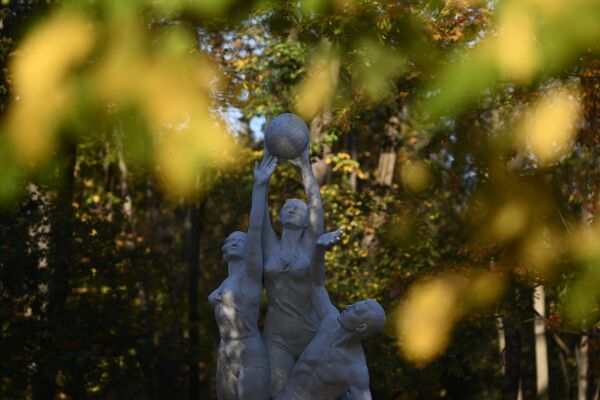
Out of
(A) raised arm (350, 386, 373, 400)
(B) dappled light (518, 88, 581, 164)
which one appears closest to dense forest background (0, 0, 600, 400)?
(B) dappled light (518, 88, 581, 164)

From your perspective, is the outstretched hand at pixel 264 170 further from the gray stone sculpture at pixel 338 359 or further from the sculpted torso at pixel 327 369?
the sculpted torso at pixel 327 369

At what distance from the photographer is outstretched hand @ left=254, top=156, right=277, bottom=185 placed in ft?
27.9

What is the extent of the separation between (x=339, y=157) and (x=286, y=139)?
1050cm

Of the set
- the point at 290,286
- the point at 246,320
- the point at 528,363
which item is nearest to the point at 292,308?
the point at 290,286

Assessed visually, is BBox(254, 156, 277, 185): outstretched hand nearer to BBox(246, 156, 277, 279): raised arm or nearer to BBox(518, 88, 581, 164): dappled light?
BBox(246, 156, 277, 279): raised arm

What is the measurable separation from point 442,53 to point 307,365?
7.49 meters

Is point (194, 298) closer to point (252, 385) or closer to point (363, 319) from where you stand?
point (252, 385)

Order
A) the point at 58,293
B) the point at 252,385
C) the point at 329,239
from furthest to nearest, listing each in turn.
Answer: the point at 58,293 → the point at 252,385 → the point at 329,239

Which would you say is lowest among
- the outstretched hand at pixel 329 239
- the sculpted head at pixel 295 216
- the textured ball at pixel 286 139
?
the outstretched hand at pixel 329 239

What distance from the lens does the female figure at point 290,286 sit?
849 cm

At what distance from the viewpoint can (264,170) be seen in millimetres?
8562

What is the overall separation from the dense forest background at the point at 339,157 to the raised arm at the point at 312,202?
4310 millimetres

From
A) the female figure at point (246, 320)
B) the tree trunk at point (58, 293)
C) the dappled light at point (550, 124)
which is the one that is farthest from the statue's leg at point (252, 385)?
the tree trunk at point (58, 293)

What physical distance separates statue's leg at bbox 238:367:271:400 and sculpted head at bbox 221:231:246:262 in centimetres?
87
